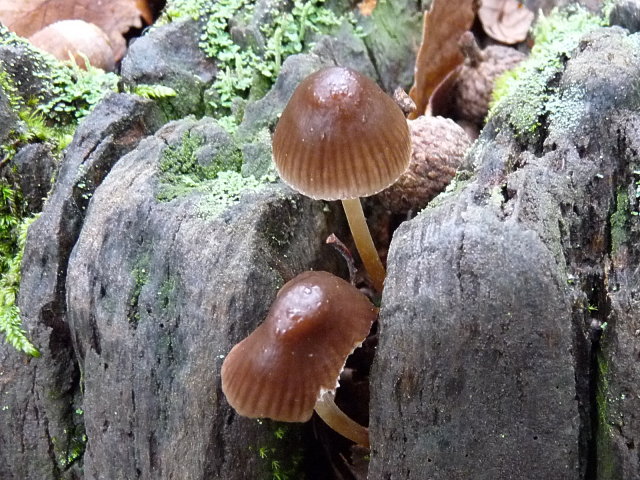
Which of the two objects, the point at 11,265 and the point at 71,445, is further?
the point at 11,265

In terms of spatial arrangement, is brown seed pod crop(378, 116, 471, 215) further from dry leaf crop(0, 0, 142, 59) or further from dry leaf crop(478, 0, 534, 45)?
dry leaf crop(0, 0, 142, 59)

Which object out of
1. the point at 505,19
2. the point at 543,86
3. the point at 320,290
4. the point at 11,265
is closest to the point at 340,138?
the point at 320,290

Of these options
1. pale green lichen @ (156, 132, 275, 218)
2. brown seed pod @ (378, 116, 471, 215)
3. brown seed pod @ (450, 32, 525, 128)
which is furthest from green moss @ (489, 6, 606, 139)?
pale green lichen @ (156, 132, 275, 218)

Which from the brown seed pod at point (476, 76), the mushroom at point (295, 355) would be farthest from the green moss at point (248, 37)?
the mushroom at point (295, 355)

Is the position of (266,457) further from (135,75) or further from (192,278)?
(135,75)

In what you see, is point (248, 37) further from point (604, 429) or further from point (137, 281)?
point (604, 429)

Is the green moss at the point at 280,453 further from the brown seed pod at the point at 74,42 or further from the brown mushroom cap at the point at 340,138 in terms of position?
the brown seed pod at the point at 74,42
